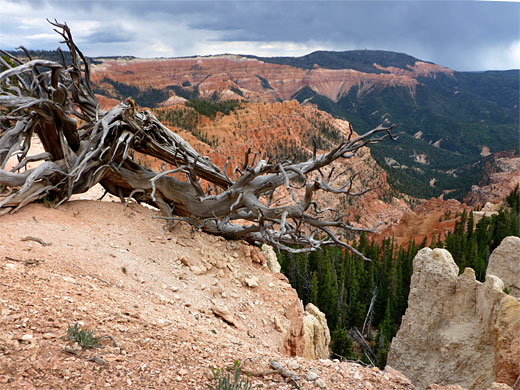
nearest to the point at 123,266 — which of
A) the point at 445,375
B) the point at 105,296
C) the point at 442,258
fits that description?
the point at 105,296

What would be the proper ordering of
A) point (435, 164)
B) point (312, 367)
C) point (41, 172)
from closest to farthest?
1. point (312, 367)
2. point (41, 172)
3. point (435, 164)

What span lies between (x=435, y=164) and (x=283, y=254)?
488ft

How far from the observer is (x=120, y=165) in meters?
8.38

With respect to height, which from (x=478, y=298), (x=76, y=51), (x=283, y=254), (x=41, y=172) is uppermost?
(x=76, y=51)

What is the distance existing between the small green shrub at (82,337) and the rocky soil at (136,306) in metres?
0.07

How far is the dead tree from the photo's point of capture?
7129mm

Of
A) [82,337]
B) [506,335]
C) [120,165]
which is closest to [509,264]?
[506,335]

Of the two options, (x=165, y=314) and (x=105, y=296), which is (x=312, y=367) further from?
(x=105, y=296)

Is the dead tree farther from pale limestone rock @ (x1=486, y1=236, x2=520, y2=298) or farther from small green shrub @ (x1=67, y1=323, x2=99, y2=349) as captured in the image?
pale limestone rock @ (x1=486, y1=236, x2=520, y2=298)

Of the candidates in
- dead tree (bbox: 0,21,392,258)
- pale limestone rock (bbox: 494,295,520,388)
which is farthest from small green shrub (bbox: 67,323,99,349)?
pale limestone rock (bbox: 494,295,520,388)

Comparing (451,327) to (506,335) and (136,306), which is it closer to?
(506,335)

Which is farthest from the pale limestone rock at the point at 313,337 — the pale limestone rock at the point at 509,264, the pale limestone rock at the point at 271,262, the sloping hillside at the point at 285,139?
the sloping hillside at the point at 285,139

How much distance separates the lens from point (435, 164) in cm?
16162

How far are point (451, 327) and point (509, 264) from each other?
9.19m
